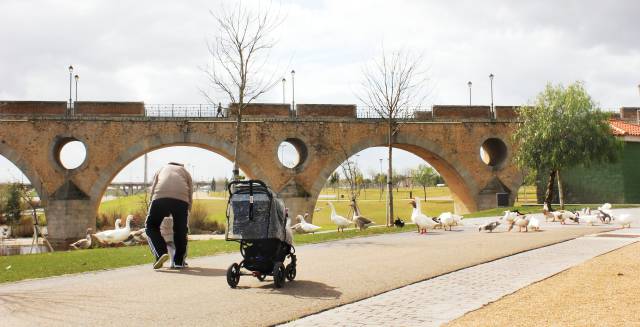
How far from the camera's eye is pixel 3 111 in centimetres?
3297

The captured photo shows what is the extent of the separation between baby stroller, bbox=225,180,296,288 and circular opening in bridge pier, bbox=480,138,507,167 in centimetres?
3279

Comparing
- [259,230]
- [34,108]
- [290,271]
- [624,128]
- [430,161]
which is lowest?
[290,271]

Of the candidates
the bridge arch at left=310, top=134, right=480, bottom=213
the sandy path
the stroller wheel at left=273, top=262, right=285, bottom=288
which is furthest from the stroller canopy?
the bridge arch at left=310, top=134, right=480, bottom=213

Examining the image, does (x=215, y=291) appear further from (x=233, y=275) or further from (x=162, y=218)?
(x=162, y=218)

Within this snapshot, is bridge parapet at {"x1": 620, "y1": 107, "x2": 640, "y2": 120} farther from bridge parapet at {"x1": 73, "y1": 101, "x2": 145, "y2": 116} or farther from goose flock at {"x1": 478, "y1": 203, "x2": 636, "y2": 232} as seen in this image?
bridge parapet at {"x1": 73, "y1": 101, "x2": 145, "y2": 116}

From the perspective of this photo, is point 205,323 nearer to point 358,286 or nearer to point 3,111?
point 358,286

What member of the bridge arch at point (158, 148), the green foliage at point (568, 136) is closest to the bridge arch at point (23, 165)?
the bridge arch at point (158, 148)

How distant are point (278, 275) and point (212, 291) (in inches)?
37.0

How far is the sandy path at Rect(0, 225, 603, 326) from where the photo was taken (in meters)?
6.25

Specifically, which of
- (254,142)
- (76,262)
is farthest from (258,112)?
(76,262)

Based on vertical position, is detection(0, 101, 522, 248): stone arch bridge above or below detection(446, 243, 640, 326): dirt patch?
above

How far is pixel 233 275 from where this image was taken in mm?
8039

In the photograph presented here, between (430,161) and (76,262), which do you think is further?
(430,161)

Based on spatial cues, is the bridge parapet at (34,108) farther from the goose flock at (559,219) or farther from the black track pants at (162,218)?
the black track pants at (162,218)
